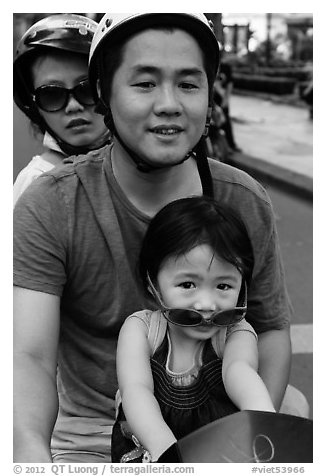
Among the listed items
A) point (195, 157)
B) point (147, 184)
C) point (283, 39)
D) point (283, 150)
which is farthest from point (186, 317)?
point (283, 39)

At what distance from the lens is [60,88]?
3.30 metres

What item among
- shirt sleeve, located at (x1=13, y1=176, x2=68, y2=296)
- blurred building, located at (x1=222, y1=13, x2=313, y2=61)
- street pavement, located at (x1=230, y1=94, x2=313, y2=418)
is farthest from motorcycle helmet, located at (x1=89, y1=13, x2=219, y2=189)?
blurred building, located at (x1=222, y1=13, x2=313, y2=61)

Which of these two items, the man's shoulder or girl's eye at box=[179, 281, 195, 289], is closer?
girl's eye at box=[179, 281, 195, 289]

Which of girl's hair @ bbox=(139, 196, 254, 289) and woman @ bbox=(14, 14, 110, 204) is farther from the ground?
woman @ bbox=(14, 14, 110, 204)

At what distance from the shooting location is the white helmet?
77.8 inches

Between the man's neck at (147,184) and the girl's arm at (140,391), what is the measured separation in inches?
14.3

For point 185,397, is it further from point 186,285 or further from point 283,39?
point 283,39

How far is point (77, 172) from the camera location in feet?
7.29

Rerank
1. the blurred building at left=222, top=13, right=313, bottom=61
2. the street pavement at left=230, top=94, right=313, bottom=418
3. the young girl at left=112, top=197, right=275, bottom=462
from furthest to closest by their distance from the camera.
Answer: the blurred building at left=222, top=13, right=313, bottom=61 → the street pavement at left=230, top=94, right=313, bottom=418 → the young girl at left=112, top=197, right=275, bottom=462

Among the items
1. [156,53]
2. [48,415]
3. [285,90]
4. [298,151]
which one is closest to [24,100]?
[156,53]

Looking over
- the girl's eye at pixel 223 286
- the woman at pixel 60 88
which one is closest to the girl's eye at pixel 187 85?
the girl's eye at pixel 223 286

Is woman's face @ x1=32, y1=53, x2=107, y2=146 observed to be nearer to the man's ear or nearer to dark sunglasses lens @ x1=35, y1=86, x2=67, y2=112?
dark sunglasses lens @ x1=35, y1=86, x2=67, y2=112

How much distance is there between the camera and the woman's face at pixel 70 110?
3305 mm

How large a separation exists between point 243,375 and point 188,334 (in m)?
0.19
